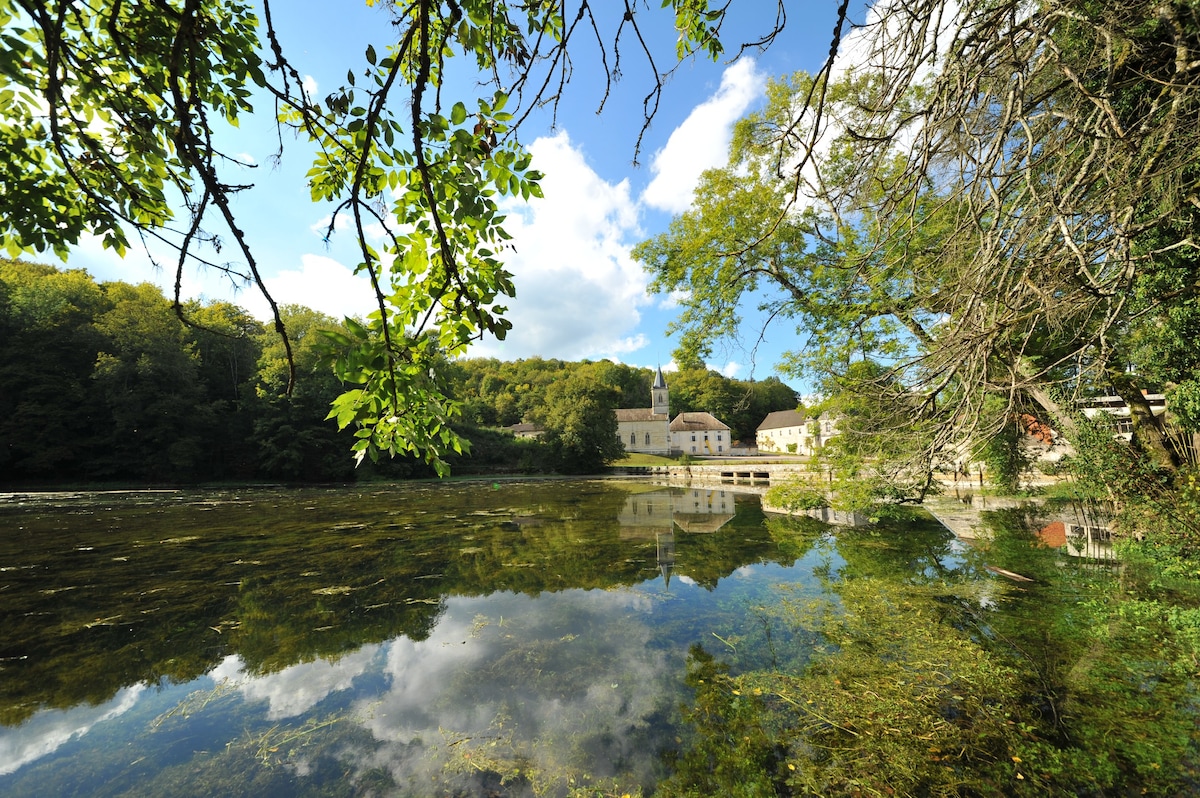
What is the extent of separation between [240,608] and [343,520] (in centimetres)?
842

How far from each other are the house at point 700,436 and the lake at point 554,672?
48.7m

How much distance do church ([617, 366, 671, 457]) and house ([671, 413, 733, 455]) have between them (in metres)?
4.74

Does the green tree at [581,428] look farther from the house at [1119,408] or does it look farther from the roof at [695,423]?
the house at [1119,408]

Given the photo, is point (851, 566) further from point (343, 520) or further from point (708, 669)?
point (343, 520)

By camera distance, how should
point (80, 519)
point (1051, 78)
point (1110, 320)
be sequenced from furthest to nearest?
point (80, 519) → point (1051, 78) → point (1110, 320)

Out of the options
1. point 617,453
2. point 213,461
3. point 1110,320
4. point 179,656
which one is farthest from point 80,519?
point 617,453

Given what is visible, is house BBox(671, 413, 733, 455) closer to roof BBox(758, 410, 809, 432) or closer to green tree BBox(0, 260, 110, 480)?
roof BBox(758, 410, 809, 432)

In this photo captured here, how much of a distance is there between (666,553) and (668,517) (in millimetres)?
5534

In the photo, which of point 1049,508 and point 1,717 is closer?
point 1,717

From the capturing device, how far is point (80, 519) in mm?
14188

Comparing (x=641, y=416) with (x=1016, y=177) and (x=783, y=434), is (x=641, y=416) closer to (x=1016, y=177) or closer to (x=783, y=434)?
(x=783, y=434)

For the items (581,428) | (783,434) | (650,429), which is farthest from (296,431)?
(783,434)

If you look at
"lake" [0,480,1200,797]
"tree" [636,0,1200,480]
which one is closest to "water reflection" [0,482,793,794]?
"lake" [0,480,1200,797]

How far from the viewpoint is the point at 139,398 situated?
27.2 meters
